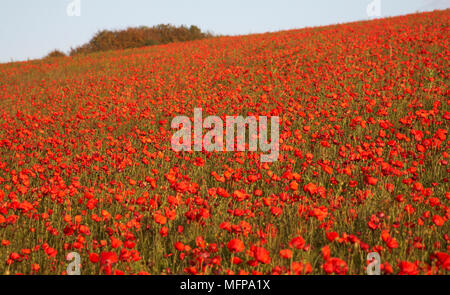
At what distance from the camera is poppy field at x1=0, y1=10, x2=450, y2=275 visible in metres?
2.40

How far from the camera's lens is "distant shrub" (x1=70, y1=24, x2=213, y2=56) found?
27.1 metres

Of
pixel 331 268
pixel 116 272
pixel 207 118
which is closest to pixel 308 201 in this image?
pixel 331 268

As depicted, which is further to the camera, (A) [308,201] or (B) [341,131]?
(B) [341,131]

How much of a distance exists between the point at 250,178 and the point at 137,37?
88.2 ft

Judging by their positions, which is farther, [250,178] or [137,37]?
[137,37]

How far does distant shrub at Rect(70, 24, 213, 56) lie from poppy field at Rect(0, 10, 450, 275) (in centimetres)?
1747

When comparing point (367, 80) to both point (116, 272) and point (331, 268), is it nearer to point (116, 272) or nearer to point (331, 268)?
point (331, 268)

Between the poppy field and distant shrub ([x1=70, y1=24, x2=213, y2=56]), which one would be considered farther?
distant shrub ([x1=70, y1=24, x2=213, y2=56])

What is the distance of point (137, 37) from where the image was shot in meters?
27.3

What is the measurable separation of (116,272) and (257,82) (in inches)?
278

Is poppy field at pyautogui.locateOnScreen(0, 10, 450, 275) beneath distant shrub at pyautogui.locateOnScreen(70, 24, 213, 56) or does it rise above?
beneath

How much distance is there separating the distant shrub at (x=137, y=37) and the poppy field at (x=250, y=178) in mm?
17470

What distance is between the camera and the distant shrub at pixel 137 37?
88.9ft

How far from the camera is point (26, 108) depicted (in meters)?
8.92
